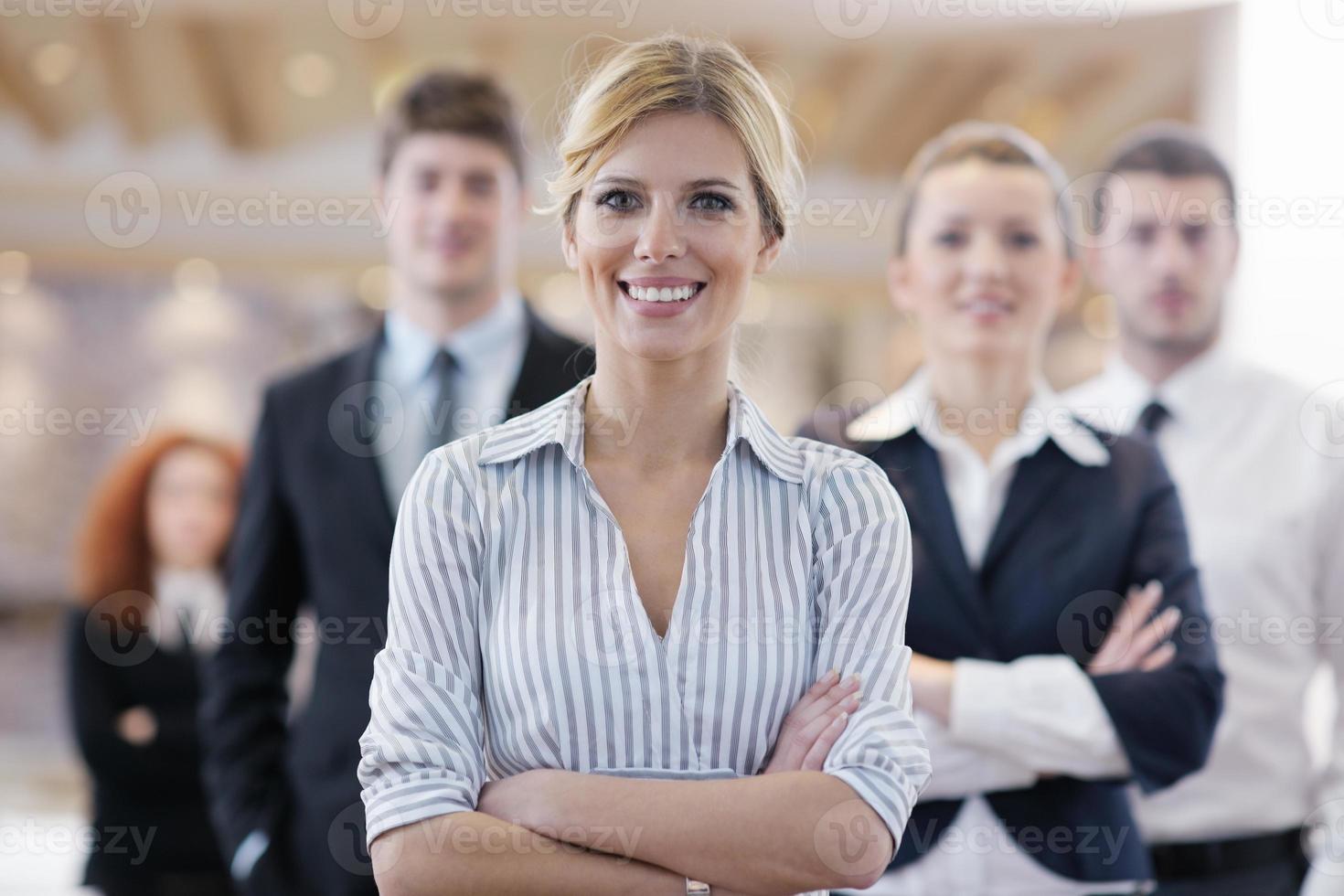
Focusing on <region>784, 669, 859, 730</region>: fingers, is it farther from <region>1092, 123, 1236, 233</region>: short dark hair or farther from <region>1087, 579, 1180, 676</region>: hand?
<region>1092, 123, 1236, 233</region>: short dark hair

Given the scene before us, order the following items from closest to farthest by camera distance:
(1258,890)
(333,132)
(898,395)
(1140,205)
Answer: (898,395) → (1258,890) → (1140,205) → (333,132)

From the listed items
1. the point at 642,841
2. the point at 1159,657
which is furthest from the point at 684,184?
the point at 1159,657

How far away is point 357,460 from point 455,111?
691 millimetres

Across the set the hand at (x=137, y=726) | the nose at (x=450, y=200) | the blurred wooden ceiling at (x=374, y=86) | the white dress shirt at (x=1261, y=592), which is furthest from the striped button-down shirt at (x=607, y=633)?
the blurred wooden ceiling at (x=374, y=86)

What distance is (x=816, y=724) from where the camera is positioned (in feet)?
4.23

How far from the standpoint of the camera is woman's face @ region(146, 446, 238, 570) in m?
3.71

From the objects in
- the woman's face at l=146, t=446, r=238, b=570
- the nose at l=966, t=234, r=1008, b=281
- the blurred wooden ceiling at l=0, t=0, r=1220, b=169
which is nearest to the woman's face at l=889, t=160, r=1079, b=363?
the nose at l=966, t=234, r=1008, b=281

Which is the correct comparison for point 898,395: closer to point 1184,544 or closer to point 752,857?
point 1184,544

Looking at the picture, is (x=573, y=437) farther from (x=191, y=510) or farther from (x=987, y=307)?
(x=191, y=510)

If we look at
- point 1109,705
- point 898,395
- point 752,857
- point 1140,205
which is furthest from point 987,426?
point 752,857

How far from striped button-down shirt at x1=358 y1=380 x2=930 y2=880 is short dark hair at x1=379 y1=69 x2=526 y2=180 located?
111 cm

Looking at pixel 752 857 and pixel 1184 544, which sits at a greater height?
pixel 1184 544

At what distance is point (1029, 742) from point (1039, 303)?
29.3 inches

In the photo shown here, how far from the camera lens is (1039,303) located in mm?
2121
